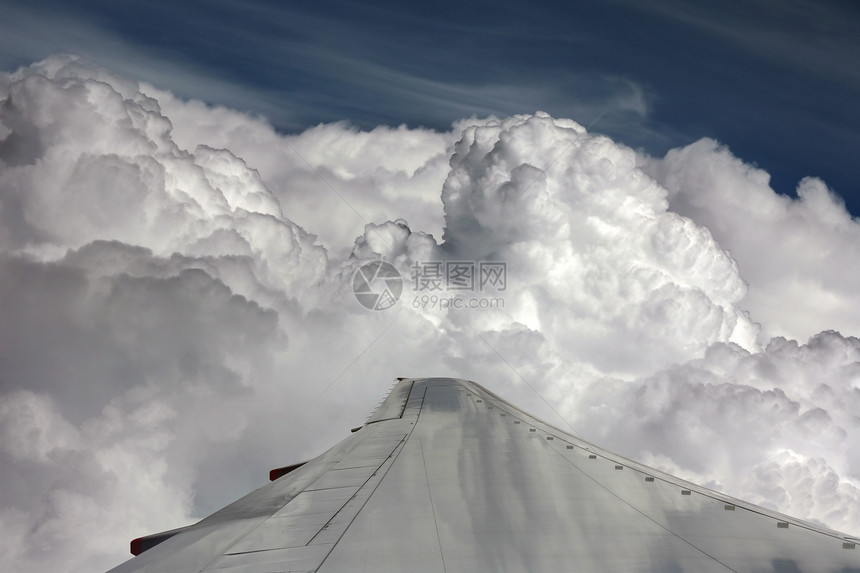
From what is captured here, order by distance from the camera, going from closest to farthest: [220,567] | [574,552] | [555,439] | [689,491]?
[220,567] → [574,552] → [689,491] → [555,439]

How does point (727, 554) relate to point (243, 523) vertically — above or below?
below

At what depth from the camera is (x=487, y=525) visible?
9.32 metres

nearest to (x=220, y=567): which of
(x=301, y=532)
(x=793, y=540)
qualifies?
(x=301, y=532)

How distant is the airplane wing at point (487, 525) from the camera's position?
7.98m

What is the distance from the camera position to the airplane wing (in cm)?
798

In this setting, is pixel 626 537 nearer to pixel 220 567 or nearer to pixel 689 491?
pixel 689 491

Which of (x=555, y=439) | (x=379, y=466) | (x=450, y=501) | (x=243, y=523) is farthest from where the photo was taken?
(x=555, y=439)

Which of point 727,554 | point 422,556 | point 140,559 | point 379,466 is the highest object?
point 379,466

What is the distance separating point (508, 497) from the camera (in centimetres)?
1109

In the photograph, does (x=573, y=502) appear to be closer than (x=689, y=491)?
Yes

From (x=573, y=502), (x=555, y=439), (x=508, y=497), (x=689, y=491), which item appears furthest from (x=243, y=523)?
(x=555, y=439)

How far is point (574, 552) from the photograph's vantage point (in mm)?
8305

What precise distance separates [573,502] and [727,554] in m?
2.88

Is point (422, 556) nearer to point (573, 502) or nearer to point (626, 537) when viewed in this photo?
point (626, 537)
